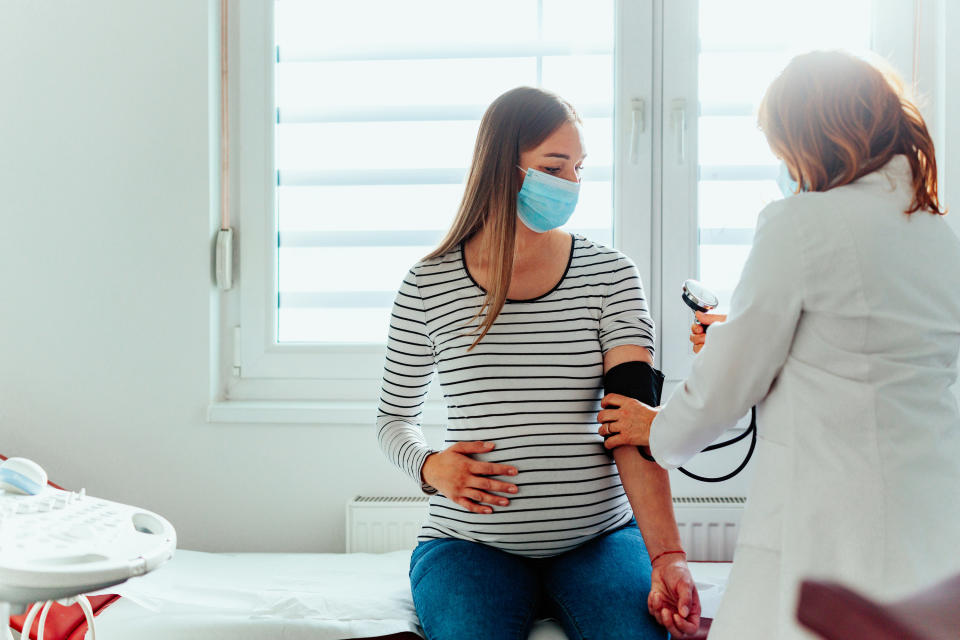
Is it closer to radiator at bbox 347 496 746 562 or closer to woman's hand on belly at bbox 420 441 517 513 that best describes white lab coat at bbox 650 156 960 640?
woman's hand on belly at bbox 420 441 517 513

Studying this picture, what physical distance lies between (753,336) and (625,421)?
363 mm

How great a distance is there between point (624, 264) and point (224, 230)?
108 centimetres

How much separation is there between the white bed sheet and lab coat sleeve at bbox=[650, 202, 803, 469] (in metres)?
0.49

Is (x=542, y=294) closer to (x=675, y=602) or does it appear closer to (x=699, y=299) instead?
(x=699, y=299)

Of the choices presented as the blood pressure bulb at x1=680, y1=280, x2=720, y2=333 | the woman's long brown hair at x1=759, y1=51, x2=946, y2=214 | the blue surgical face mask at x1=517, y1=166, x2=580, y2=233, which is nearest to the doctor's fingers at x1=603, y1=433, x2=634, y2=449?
the blood pressure bulb at x1=680, y1=280, x2=720, y2=333

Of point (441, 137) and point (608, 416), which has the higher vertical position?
point (441, 137)

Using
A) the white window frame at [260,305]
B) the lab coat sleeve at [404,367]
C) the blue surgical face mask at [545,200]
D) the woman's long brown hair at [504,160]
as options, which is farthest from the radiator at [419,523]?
the blue surgical face mask at [545,200]

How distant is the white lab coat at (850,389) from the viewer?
96cm

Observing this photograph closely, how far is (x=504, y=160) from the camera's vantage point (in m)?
1.44

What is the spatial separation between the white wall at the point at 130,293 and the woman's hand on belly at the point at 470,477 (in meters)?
0.64

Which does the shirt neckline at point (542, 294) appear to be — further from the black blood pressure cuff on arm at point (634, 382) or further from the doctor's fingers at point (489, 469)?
the doctor's fingers at point (489, 469)

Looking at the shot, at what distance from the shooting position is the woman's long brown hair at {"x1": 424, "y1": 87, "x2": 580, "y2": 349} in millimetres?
1436

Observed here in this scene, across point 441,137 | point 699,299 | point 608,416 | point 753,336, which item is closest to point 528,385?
point 608,416

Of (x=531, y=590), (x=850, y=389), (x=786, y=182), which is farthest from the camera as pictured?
(x=531, y=590)
